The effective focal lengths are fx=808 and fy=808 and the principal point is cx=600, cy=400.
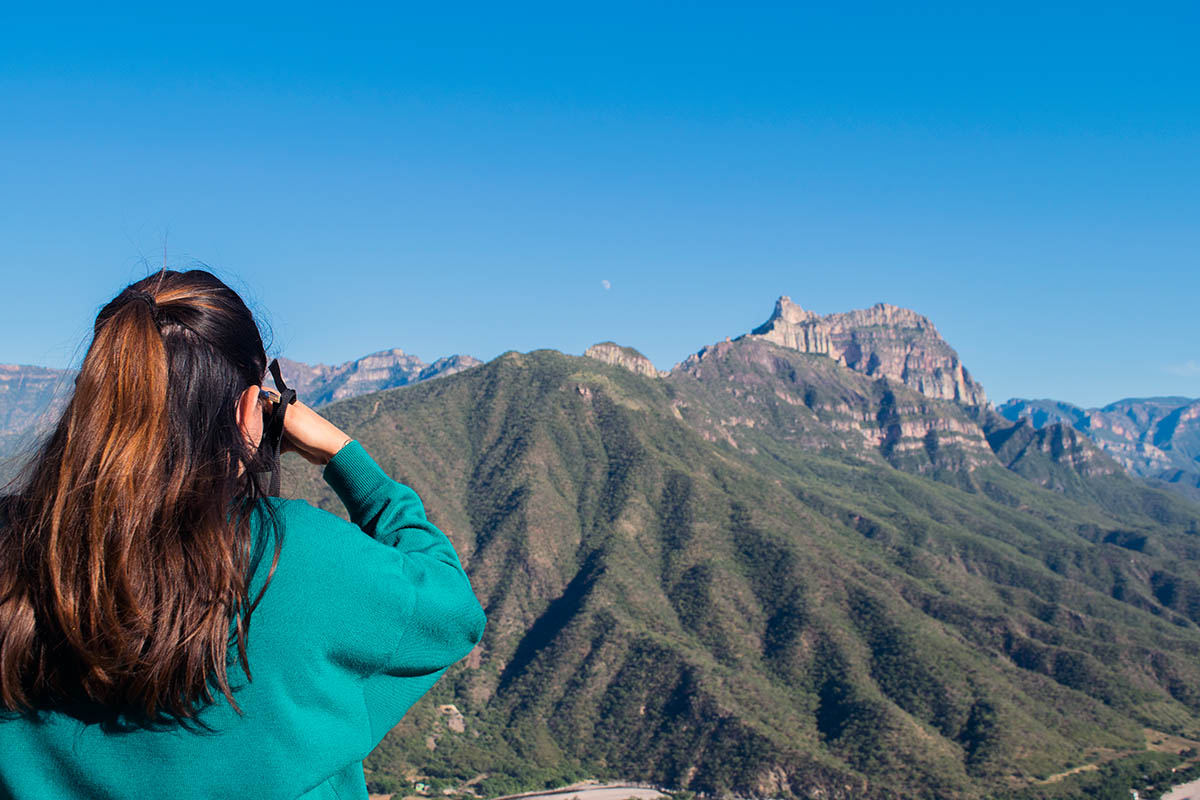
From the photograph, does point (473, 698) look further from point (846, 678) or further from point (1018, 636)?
point (1018, 636)

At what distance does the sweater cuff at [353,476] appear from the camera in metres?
2.81

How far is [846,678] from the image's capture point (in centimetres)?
10056

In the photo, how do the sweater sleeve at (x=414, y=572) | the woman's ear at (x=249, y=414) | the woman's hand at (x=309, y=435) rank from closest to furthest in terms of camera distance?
the sweater sleeve at (x=414, y=572) → the woman's ear at (x=249, y=414) → the woman's hand at (x=309, y=435)

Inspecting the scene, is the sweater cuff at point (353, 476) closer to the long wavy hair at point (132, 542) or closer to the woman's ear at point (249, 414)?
the woman's ear at point (249, 414)

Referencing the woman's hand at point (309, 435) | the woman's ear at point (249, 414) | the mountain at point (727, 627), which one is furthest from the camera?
the mountain at point (727, 627)

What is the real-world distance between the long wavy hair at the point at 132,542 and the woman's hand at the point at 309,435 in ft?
1.43

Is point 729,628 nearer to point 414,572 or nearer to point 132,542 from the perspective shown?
point 414,572

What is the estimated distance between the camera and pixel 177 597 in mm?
2100

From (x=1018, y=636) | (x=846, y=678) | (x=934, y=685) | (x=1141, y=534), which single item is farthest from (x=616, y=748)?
(x=1141, y=534)

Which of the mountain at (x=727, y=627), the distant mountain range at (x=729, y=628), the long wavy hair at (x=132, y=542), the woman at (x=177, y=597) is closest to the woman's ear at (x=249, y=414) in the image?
the woman at (x=177, y=597)

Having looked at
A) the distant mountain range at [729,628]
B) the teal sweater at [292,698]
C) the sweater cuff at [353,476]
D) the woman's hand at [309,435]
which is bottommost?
the distant mountain range at [729,628]

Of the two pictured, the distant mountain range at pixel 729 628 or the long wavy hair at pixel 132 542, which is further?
the distant mountain range at pixel 729 628

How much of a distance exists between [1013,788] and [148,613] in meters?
95.1

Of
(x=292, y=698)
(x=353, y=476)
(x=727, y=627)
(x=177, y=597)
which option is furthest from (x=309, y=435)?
(x=727, y=627)
